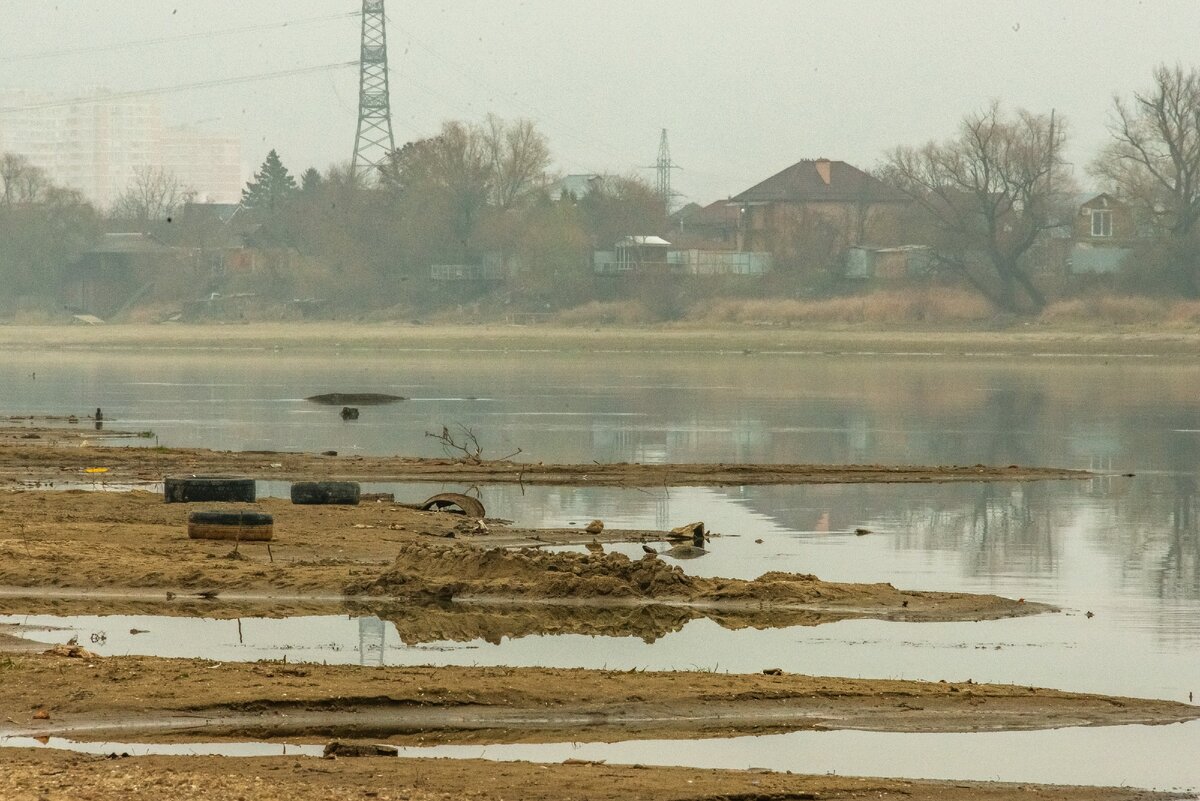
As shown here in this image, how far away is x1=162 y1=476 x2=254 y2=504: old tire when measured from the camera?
907 inches

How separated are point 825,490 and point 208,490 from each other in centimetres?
1044

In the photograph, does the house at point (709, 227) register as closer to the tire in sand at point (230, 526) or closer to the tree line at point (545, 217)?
the tree line at point (545, 217)

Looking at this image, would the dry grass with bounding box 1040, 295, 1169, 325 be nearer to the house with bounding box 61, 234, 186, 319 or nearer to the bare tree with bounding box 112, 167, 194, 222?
the house with bounding box 61, 234, 186, 319

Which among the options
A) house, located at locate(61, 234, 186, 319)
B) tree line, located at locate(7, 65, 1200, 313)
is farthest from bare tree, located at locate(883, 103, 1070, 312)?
house, located at locate(61, 234, 186, 319)

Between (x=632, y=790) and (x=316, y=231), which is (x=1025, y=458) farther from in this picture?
(x=316, y=231)

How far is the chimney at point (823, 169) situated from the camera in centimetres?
13843

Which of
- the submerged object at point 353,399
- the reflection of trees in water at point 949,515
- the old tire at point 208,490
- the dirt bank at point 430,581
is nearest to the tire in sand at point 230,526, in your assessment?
the dirt bank at point 430,581

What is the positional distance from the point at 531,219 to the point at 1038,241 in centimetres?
3449

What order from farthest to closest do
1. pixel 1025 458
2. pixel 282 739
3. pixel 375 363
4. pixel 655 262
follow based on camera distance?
pixel 655 262 < pixel 375 363 < pixel 1025 458 < pixel 282 739

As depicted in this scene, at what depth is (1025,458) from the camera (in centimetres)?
3584

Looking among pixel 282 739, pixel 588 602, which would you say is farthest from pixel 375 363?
pixel 282 739

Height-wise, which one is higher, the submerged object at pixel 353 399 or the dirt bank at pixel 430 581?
the submerged object at pixel 353 399

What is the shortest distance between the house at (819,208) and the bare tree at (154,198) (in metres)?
60.0

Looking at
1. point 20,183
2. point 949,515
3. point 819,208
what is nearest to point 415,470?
point 949,515
